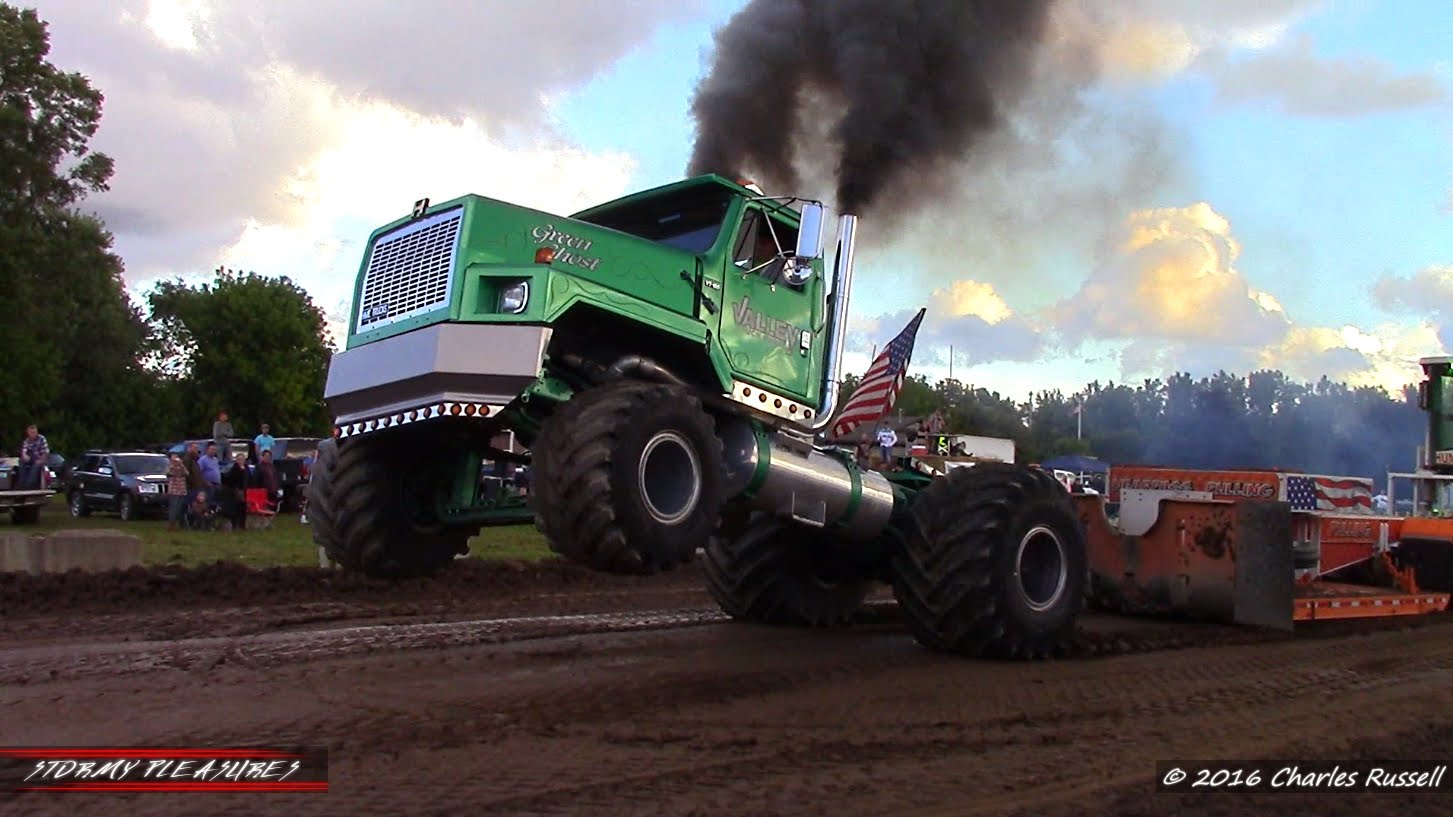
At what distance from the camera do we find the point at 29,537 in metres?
13.8

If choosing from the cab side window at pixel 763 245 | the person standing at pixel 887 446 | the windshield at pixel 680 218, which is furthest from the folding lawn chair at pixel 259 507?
the cab side window at pixel 763 245

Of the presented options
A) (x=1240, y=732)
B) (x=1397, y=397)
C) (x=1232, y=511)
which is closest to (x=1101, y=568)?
(x=1232, y=511)

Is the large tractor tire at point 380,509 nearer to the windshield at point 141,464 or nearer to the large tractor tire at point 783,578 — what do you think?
the large tractor tire at point 783,578

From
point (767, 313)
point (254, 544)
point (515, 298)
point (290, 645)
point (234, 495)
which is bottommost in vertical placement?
point (290, 645)

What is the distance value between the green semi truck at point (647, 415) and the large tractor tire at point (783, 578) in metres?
0.23

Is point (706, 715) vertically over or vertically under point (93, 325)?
under

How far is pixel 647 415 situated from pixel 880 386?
5079mm

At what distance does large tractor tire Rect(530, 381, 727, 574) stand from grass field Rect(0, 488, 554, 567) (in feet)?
22.6

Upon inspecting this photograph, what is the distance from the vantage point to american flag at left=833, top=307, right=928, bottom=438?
11.1 m

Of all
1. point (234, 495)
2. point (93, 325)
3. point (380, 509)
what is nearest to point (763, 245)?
point (380, 509)

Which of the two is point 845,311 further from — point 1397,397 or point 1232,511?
point 1397,397

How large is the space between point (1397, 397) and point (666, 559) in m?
29.5

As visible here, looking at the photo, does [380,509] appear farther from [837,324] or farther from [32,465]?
[32,465]

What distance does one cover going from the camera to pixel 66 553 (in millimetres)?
13570
